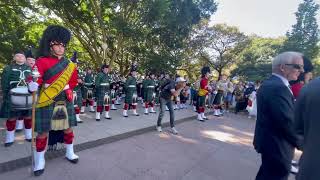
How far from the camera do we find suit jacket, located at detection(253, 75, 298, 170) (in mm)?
2918

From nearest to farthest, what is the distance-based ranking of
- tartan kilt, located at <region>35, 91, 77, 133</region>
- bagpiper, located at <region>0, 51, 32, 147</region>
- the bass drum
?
tartan kilt, located at <region>35, 91, 77, 133</region> < the bass drum < bagpiper, located at <region>0, 51, 32, 147</region>

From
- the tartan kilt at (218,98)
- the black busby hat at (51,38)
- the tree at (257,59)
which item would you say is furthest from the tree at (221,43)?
the black busby hat at (51,38)

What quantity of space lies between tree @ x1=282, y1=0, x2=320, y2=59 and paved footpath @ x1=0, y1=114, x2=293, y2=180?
1943 cm

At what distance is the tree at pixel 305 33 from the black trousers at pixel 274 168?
23.4m

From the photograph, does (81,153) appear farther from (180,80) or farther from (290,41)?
(290,41)

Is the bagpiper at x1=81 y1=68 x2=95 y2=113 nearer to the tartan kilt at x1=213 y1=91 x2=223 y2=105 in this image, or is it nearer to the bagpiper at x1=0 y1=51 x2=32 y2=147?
the bagpiper at x1=0 y1=51 x2=32 y2=147

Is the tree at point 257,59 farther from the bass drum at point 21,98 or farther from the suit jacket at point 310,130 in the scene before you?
the suit jacket at point 310,130

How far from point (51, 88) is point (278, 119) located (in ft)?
10.3

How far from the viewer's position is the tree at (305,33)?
24219 mm

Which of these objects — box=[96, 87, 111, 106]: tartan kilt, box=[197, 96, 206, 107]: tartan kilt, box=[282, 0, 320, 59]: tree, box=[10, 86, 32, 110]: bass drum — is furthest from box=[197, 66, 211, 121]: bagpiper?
box=[282, 0, 320, 59]: tree

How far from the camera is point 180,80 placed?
309 inches

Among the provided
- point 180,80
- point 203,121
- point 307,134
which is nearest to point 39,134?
point 307,134

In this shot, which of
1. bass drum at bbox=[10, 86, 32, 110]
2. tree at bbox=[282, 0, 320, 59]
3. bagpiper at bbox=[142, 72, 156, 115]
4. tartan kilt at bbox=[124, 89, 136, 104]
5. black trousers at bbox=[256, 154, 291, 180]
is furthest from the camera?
tree at bbox=[282, 0, 320, 59]

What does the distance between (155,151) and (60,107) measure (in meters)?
2.41
